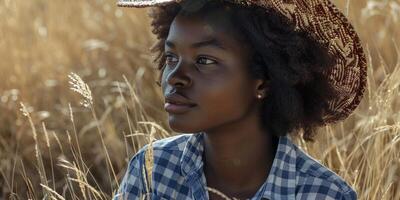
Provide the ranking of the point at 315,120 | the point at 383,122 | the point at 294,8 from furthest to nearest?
1. the point at 383,122
2. the point at 315,120
3. the point at 294,8

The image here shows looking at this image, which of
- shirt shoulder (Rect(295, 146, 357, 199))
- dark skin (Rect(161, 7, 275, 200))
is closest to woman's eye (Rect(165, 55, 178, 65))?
dark skin (Rect(161, 7, 275, 200))

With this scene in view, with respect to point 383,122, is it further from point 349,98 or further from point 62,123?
point 62,123

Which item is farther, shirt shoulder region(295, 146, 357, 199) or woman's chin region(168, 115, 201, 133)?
shirt shoulder region(295, 146, 357, 199)

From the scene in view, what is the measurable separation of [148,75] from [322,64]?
234cm

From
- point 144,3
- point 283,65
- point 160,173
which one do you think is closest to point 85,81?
point 160,173

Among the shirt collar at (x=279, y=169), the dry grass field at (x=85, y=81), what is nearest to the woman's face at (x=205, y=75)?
the shirt collar at (x=279, y=169)

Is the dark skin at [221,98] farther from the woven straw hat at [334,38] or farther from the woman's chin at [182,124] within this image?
the woven straw hat at [334,38]

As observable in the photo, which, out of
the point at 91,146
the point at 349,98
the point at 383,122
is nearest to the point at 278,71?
the point at 349,98

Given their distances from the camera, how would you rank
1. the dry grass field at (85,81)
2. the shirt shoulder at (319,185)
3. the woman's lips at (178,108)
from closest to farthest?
the woman's lips at (178,108)
the shirt shoulder at (319,185)
the dry grass field at (85,81)

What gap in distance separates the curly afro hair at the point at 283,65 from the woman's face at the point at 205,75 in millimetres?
37

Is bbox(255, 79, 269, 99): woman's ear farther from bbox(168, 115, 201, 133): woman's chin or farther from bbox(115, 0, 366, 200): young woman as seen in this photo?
bbox(168, 115, 201, 133): woman's chin

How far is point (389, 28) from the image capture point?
5.04 meters

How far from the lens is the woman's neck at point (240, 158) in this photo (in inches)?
110

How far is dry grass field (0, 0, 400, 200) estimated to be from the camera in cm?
441
